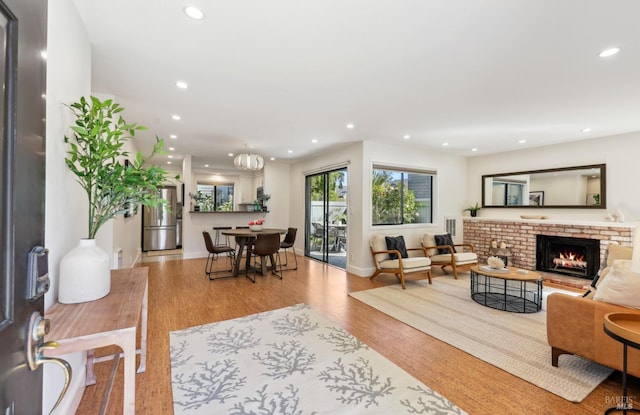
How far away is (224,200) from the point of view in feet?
29.1

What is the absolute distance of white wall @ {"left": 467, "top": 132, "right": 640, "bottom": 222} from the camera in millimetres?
4559

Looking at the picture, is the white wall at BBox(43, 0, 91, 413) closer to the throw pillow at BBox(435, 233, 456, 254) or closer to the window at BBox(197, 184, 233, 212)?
the throw pillow at BBox(435, 233, 456, 254)

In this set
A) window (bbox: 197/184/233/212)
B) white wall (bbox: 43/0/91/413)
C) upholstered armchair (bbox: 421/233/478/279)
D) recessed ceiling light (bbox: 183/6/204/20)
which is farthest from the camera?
window (bbox: 197/184/233/212)

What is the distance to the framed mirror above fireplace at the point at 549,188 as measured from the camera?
4.95m

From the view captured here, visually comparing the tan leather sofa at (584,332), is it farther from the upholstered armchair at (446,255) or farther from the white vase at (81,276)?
the white vase at (81,276)

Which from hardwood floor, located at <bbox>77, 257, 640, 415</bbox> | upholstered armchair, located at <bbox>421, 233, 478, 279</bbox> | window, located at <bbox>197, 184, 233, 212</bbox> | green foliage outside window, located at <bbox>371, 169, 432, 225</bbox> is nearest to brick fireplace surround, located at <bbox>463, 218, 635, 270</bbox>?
upholstered armchair, located at <bbox>421, 233, 478, 279</bbox>

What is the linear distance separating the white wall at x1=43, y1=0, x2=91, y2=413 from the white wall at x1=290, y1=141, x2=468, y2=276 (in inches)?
162

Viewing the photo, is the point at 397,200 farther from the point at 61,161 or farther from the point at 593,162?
the point at 61,161

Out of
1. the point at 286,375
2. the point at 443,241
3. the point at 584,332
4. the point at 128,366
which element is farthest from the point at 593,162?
the point at 128,366

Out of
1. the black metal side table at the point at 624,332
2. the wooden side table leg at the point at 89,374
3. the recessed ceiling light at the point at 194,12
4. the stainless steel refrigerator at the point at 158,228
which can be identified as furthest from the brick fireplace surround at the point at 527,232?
the stainless steel refrigerator at the point at 158,228

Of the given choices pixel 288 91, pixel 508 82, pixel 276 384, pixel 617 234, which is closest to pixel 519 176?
pixel 617 234

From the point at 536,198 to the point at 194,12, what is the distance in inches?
262

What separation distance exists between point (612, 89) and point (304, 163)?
557cm

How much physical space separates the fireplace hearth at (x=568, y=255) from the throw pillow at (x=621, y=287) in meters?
3.72
